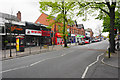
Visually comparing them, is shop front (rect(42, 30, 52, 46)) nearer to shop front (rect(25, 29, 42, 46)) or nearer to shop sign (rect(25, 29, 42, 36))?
shop front (rect(25, 29, 42, 46))

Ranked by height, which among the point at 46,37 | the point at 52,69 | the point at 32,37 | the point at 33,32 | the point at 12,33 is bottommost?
the point at 52,69

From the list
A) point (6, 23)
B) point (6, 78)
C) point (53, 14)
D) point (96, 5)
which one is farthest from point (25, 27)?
point (6, 78)

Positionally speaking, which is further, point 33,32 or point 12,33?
point 33,32

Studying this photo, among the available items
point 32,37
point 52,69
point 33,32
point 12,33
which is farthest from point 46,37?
point 52,69

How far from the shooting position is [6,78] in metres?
5.19

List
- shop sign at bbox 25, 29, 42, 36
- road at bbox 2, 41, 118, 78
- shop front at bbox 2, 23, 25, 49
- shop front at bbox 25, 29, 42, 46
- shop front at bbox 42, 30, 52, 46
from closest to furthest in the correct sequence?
1. road at bbox 2, 41, 118, 78
2. shop front at bbox 2, 23, 25, 49
3. shop sign at bbox 25, 29, 42, 36
4. shop front at bbox 25, 29, 42, 46
5. shop front at bbox 42, 30, 52, 46

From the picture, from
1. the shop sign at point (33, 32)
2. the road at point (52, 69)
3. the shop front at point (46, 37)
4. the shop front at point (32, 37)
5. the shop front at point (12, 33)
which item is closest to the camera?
the road at point (52, 69)

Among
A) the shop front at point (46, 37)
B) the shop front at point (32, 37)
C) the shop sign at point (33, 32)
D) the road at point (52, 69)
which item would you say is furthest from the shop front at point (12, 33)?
the road at point (52, 69)

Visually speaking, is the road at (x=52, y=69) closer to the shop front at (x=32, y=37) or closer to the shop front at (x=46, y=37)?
the shop front at (x=32, y=37)

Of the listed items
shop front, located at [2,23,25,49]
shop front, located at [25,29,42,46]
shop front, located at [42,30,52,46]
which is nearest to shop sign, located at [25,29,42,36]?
shop front, located at [25,29,42,46]

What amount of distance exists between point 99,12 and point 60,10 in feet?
30.9

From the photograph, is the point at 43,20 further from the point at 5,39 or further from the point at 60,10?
the point at 5,39

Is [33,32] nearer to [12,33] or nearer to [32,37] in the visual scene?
[32,37]

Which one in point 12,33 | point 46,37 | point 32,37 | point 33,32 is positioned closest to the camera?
point 12,33
